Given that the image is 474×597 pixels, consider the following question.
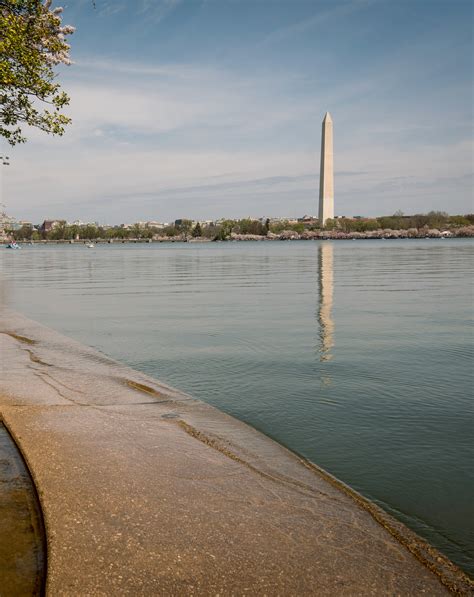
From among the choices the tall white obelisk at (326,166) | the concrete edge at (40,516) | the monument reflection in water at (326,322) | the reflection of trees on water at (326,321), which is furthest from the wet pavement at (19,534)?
the tall white obelisk at (326,166)

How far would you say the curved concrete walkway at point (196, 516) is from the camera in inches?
156

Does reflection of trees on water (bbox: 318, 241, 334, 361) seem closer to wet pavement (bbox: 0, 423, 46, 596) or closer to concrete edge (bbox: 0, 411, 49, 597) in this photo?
concrete edge (bbox: 0, 411, 49, 597)

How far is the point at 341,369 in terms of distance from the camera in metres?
11.9

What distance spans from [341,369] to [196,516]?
7.45 m

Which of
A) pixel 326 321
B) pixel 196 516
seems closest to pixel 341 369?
pixel 326 321

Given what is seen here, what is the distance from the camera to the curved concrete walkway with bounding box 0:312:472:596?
3971 millimetres

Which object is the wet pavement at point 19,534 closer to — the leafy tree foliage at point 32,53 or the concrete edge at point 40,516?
the concrete edge at point 40,516

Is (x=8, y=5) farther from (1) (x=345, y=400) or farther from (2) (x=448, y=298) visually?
Answer: (2) (x=448, y=298)

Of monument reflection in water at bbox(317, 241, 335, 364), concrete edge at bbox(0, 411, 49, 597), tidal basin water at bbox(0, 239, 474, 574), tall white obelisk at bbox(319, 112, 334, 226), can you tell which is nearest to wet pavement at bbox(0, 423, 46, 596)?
concrete edge at bbox(0, 411, 49, 597)

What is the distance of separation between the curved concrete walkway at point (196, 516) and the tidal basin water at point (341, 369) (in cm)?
70

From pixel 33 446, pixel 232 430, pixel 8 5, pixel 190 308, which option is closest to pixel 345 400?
pixel 232 430

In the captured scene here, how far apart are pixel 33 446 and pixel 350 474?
3.63 m

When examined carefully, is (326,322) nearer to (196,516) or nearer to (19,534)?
(196,516)

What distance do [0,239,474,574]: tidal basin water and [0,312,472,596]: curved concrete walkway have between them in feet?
2.30
